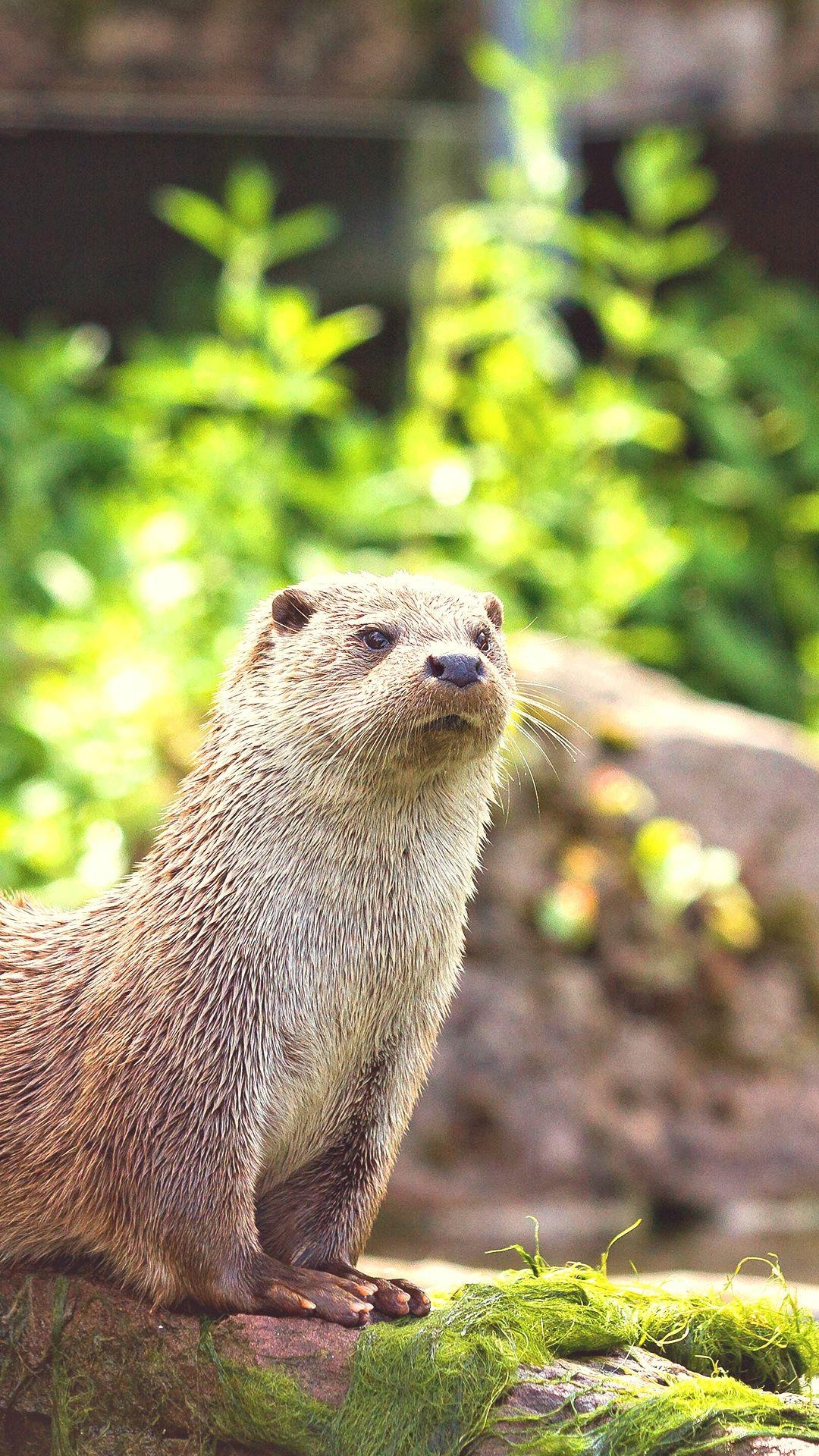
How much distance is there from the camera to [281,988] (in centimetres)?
352

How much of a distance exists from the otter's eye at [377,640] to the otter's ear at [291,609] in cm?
20

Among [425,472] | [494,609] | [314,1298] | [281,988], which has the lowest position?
[314,1298]

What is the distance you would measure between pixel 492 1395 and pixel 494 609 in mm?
1647

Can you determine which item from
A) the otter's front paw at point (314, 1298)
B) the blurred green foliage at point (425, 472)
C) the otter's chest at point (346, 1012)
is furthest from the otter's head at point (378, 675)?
the blurred green foliage at point (425, 472)

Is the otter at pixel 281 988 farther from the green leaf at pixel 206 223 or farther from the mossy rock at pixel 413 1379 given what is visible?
the green leaf at pixel 206 223

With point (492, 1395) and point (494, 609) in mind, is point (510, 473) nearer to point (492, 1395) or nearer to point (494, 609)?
point (494, 609)

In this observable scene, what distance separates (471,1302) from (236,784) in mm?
1168

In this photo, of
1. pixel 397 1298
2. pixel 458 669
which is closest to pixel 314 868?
pixel 458 669

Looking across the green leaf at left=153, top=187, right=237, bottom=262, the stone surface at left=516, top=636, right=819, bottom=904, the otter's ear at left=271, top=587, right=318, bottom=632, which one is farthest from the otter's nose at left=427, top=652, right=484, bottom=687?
the green leaf at left=153, top=187, right=237, bottom=262

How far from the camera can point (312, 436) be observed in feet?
36.8

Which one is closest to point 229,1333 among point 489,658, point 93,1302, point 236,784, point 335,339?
point 93,1302

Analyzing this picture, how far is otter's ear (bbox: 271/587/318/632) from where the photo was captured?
12.5 feet

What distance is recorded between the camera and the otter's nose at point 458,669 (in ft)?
11.2

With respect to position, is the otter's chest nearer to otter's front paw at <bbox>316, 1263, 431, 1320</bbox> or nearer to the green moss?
otter's front paw at <bbox>316, 1263, 431, 1320</bbox>
